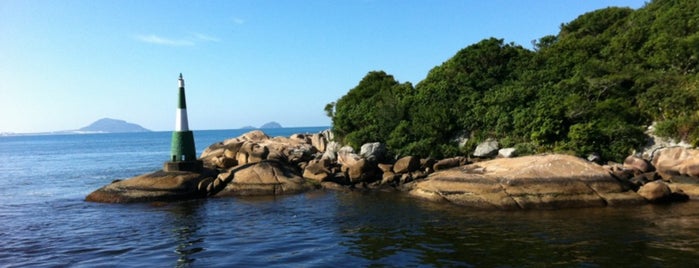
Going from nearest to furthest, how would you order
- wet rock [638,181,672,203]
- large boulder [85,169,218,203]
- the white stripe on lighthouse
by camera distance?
wet rock [638,181,672,203] → large boulder [85,169,218,203] → the white stripe on lighthouse

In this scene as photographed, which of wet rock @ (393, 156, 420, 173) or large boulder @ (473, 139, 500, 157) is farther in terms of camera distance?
large boulder @ (473, 139, 500, 157)

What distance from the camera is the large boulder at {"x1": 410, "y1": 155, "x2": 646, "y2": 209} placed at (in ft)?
67.1

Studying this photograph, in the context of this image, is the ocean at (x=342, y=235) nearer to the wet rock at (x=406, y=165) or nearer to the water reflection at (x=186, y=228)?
the water reflection at (x=186, y=228)

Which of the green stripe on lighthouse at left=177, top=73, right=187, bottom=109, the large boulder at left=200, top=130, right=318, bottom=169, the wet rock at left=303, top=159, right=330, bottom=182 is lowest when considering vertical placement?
the wet rock at left=303, top=159, right=330, bottom=182

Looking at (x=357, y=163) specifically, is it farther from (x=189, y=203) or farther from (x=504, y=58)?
(x=504, y=58)

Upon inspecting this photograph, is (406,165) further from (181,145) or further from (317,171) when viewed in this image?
(181,145)

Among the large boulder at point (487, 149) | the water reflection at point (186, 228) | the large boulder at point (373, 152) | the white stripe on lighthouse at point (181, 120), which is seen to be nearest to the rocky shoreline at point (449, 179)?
the large boulder at point (373, 152)

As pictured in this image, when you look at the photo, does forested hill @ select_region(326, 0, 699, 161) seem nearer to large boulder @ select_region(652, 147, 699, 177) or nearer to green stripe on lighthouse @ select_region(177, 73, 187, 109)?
large boulder @ select_region(652, 147, 699, 177)

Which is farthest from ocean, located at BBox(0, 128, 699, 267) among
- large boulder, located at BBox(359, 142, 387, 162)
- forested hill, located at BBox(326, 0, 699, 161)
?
forested hill, located at BBox(326, 0, 699, 161)

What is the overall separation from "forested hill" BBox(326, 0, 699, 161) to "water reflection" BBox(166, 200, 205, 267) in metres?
15.3

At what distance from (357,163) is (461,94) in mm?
11683

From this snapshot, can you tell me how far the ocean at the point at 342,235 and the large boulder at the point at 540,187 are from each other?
2.79ft

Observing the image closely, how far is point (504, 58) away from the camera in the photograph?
40250 mm

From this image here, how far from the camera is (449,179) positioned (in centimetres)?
2348
